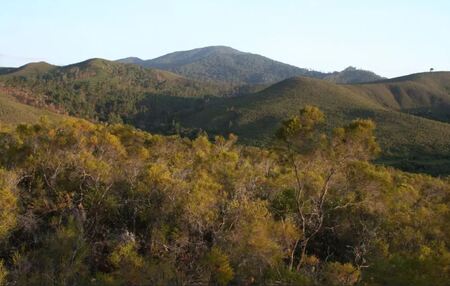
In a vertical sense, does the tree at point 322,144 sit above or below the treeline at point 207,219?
above

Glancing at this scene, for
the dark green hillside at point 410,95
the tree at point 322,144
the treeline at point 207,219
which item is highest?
the dark green hillside at point 410,95

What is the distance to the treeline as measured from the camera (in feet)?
53.2

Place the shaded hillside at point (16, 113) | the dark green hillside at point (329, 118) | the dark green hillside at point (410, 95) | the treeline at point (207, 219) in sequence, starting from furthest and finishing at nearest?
the dark green hillside at point (410, 95), the shaded hillside at point (16, 113), the dark green hillside at point (329, 118), the treeline at point (207, 219)

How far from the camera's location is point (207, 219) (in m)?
18.9

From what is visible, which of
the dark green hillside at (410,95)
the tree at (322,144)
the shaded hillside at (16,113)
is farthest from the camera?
the dark green hillside at (410,95)

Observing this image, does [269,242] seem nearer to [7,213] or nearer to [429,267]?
[429,267]

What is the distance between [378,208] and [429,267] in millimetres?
7229

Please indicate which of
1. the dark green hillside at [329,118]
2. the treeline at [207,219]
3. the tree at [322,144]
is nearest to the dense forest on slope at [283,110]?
the dark green hillside at [329,118]

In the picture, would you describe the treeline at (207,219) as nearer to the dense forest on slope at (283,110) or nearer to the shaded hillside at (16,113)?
the dense forest on slope at (283,110)

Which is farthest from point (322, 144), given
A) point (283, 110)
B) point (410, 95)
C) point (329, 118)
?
point (410, 95)

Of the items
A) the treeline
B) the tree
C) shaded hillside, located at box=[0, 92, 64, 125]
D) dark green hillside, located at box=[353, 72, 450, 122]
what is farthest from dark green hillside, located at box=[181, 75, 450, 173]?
the tree

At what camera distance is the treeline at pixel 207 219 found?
1622 cm

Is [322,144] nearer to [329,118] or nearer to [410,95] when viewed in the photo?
[329,118]

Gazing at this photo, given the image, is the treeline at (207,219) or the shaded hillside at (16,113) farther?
the shaded hillside at (16,113)
